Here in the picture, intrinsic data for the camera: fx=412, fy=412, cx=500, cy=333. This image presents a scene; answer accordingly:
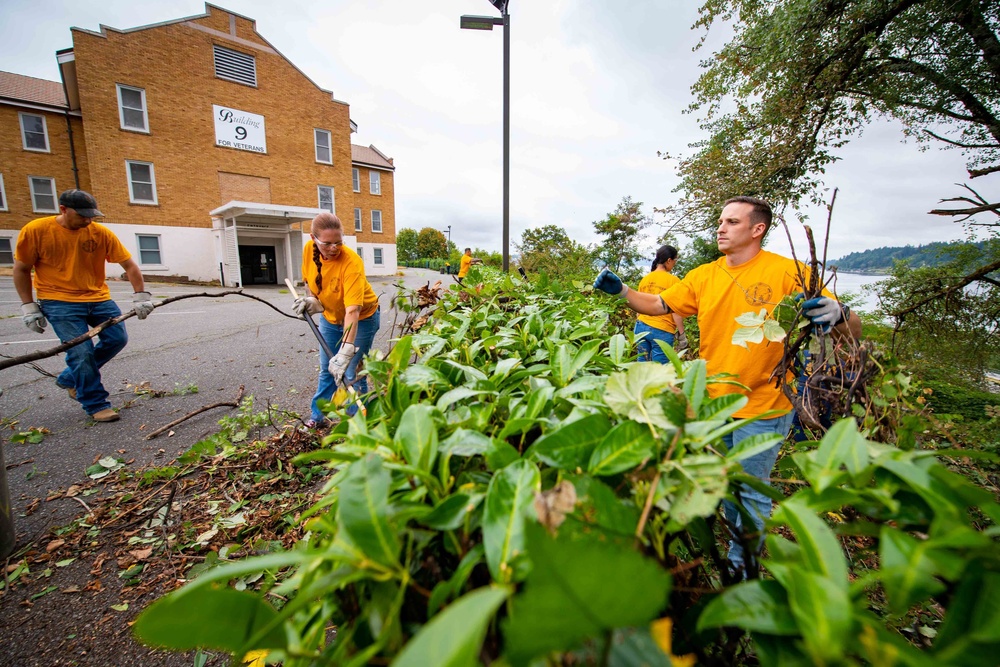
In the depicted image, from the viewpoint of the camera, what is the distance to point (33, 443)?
150 inches

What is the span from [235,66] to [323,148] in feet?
18.2

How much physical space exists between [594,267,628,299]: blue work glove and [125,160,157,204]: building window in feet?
84.7

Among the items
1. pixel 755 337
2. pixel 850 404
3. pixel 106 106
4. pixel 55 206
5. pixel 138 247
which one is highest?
pixel 106 106

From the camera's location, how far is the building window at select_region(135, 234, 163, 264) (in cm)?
2062

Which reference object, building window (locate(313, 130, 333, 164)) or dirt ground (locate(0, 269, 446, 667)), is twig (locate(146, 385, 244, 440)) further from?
building window (locate(313, 130, 333, 164))

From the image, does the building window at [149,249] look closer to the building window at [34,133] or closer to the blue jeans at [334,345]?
the building window at [34,133]

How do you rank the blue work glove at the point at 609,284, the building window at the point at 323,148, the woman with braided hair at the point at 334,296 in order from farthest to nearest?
the building window at the point at 323,148 → the woman with braided hair at the point at 334,296 → the blue work glove at the point at 609,284

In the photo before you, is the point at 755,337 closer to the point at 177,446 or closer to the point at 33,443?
the point at 177,446

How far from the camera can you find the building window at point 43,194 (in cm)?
2148

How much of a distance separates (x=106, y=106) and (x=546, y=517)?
93.6ft

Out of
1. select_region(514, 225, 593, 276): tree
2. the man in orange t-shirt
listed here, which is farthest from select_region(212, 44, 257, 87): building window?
the man in orange t-shirt

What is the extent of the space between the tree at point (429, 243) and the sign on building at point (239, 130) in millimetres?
44828

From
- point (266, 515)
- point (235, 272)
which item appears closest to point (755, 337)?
point (266, 515)

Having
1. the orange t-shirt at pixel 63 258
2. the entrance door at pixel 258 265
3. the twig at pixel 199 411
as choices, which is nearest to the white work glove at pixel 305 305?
the twig at pixel 199 411
